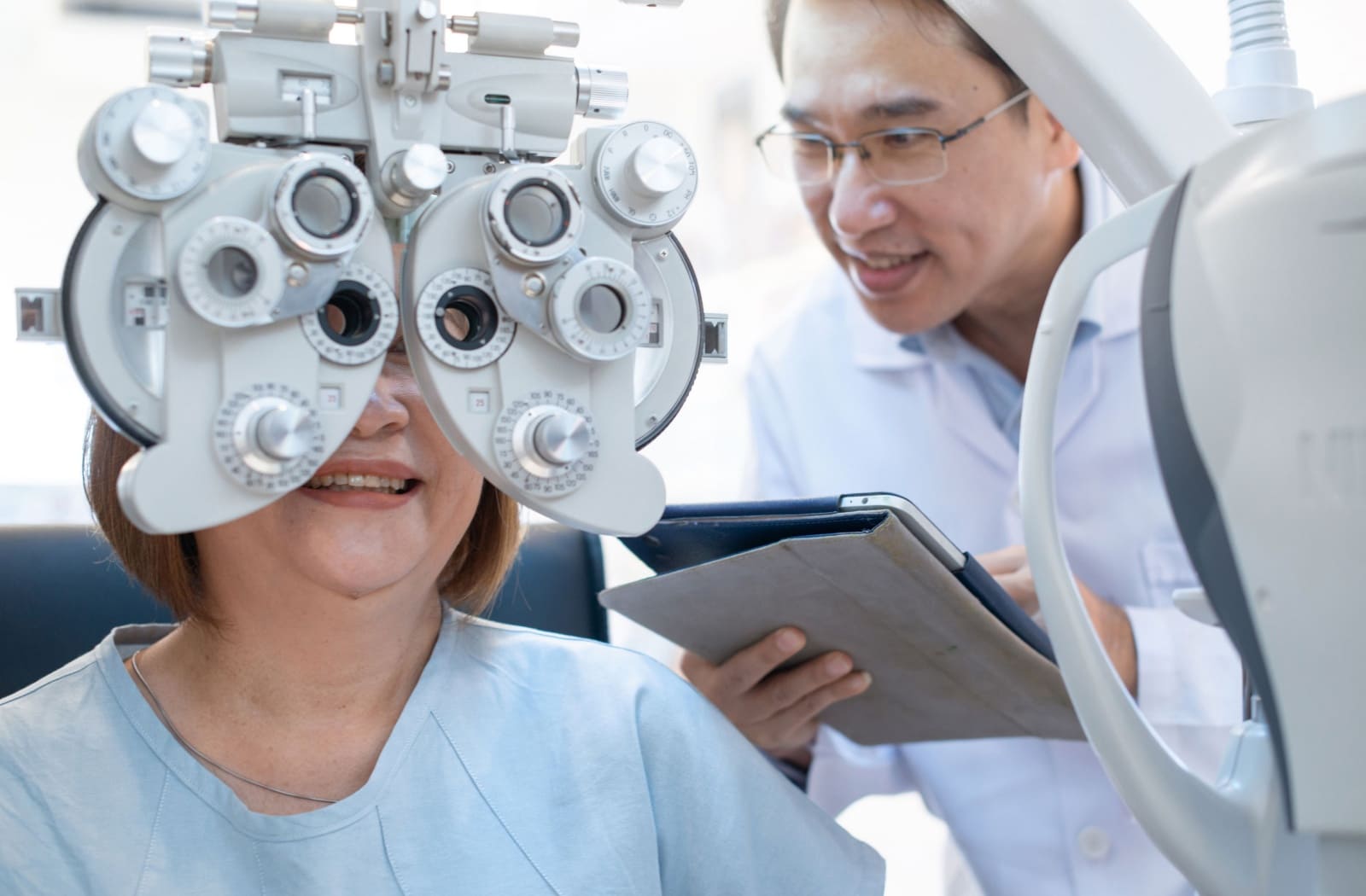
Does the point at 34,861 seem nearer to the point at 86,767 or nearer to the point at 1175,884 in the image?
the point at 86,767

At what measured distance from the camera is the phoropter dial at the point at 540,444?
2.30ft

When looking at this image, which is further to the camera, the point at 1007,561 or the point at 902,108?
the point at 902,108

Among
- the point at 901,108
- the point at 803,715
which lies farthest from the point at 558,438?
the point at 901,108

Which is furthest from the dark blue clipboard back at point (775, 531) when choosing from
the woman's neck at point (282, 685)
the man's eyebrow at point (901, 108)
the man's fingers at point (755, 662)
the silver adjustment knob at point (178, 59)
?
the man's eyebrow at point (901, 108)

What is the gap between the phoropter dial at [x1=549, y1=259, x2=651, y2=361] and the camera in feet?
2.32

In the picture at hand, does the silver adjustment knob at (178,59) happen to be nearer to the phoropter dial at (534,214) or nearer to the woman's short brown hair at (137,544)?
the phoropter dial at (534,214)

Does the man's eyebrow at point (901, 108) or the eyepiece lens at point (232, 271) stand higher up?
the man's eyebrow at point (901, 108)

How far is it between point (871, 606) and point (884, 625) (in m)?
0.04

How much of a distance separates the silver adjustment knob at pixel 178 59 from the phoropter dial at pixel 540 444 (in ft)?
0.76

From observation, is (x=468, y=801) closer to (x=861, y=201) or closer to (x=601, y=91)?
(x=601, y=91)

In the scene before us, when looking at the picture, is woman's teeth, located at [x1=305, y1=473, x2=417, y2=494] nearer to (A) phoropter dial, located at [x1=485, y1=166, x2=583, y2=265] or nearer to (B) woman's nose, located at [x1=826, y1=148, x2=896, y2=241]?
(A) phoropter dial, located at [x1=485, y1=166, x2=583, y2=265]

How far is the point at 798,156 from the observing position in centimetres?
159

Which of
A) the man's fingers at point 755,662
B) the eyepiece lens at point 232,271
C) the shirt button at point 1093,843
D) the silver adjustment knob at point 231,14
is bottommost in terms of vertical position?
the shirt button at point 1093,843

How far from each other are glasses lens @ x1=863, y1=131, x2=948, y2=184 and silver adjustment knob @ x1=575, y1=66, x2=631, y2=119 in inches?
28.5
